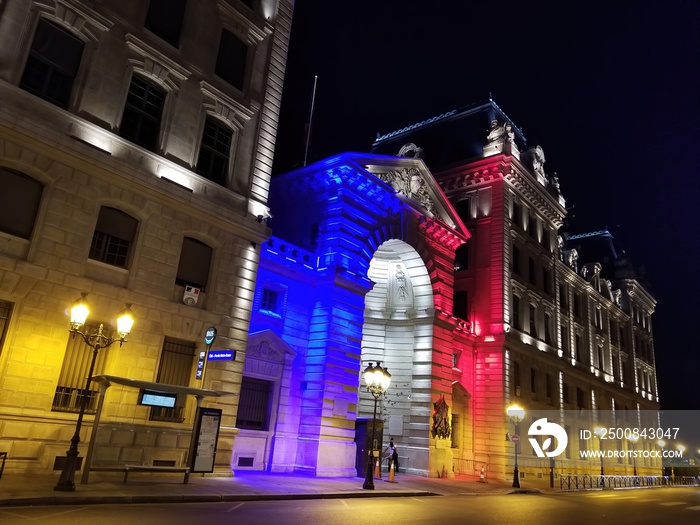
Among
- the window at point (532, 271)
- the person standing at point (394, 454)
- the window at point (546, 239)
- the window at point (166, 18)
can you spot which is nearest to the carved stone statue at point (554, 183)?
the window at point (546, 239)

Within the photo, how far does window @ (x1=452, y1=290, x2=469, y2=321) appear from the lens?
43.2m

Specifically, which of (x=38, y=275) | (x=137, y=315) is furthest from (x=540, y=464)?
(x=38, y=275)

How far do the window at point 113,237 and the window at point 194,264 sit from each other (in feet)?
6.49

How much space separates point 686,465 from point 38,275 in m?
80.6

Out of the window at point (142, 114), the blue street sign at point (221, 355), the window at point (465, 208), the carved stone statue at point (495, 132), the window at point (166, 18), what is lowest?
the blue street sign at point (221, 355)

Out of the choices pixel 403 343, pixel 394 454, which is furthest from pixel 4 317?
pixel 403 343

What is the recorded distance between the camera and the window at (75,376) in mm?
16250

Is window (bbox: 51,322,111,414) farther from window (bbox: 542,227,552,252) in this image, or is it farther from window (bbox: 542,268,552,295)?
window (bbox: 542,227,552,252)

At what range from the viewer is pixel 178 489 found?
15.2m

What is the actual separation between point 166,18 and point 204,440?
1491 centimetres

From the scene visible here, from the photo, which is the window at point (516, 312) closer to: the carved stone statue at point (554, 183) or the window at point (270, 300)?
the carved stone statue at point (554, 183)

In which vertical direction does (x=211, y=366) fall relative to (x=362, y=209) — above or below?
below

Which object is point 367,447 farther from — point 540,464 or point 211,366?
point 540,464

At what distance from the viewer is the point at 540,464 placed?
139ft
